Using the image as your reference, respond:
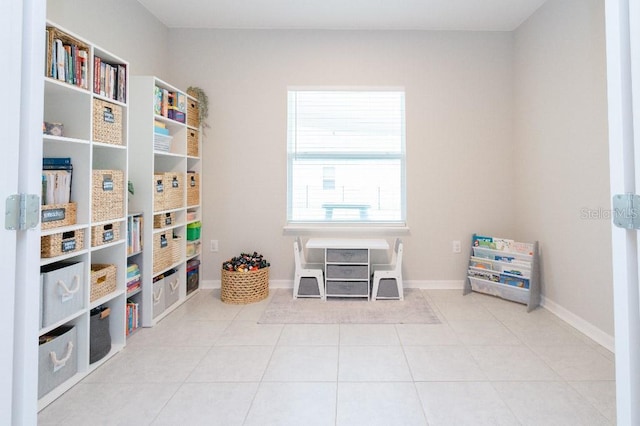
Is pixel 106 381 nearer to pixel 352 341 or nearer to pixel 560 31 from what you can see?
pixel 352 341

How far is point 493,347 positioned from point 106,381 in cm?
235

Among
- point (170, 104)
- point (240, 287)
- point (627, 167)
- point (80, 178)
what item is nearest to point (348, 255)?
point (240, 287)

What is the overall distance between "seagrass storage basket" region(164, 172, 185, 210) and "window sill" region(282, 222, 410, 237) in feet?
3.52

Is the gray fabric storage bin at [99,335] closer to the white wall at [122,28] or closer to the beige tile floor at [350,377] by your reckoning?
the beige tile floor at [350,377]

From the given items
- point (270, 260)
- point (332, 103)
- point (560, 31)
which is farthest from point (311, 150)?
point (560, 31)

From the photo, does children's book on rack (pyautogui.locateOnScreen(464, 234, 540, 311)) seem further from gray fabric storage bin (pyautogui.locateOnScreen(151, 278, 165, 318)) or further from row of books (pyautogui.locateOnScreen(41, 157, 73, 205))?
row of books (pyautogui.locateOnScreen(41, 157, 73, 205))

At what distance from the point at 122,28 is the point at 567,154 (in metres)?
3.77

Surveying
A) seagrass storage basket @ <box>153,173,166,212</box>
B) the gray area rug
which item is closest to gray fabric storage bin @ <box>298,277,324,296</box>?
the gray area rug

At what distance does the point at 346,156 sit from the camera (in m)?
3.74

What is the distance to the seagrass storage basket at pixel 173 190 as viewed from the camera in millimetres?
2918

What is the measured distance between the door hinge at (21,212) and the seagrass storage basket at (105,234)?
138cm

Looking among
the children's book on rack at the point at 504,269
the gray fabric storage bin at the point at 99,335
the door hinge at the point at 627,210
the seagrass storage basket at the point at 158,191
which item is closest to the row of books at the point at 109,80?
the seagrass storage basket at the point at 158,191

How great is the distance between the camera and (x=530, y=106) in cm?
331

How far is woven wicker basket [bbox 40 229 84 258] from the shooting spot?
1.74 metres
